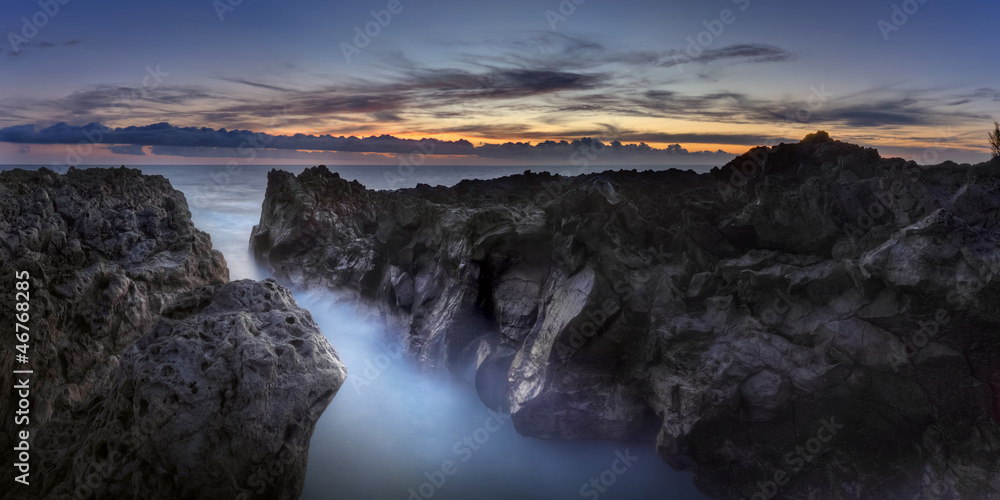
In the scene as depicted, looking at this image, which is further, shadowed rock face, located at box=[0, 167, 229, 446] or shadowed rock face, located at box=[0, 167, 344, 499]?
shadowed rock face, located at box=[0, 167, 229, 446]

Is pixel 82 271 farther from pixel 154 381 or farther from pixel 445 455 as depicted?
pixel 445 455

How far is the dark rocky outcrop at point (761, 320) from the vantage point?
358 inches

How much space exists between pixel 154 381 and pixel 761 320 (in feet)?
38.0

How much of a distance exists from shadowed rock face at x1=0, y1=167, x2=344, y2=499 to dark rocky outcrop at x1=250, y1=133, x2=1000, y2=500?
6177mm

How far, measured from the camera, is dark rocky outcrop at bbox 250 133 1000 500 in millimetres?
9086

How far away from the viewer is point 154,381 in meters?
8.23

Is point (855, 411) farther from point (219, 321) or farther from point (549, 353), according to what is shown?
point (219, 321)

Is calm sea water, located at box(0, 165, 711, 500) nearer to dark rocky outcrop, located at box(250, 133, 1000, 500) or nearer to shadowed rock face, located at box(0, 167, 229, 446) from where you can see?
dark rocky outcrop, located at box(250, 133, 1000, 500)

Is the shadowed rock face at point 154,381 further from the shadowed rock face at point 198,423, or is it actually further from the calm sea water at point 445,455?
the calm sea water at point 445,455

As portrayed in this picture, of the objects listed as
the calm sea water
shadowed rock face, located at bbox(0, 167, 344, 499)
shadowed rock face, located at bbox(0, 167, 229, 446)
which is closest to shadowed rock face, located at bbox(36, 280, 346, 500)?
shadowed rock face, located at bbox(0, 167, 344, 499)

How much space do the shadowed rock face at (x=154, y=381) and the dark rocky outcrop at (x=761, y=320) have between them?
6177 millimetres

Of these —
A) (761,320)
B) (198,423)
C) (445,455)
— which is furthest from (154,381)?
(761,320)

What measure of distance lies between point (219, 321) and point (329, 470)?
5.13m

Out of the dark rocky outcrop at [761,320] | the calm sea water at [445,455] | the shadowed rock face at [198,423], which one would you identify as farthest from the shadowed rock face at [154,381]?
the dark rocky outcrop at [761,320]
